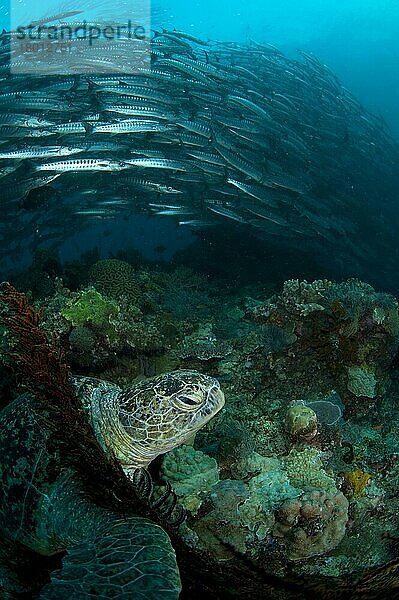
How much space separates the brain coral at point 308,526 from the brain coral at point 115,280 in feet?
14.1

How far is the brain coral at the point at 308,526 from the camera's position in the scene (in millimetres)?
2645

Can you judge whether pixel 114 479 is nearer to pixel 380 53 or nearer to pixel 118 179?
pixel 118 179

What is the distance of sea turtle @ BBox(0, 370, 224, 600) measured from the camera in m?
1.42

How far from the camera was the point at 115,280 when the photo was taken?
675 centimetres

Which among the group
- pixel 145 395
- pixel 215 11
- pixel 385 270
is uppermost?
pixel 215 11

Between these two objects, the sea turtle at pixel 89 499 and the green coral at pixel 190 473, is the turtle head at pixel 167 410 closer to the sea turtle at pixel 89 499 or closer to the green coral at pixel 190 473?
the sea turtle at pixel 89 499

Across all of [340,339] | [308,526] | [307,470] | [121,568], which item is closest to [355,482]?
[307,470]

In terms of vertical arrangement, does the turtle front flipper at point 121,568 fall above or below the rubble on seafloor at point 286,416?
above

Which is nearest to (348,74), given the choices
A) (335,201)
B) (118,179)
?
(335,201)

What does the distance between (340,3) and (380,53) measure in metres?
63.6

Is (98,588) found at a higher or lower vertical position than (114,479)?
higher

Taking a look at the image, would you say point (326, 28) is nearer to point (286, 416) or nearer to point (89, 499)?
point (286, 416)

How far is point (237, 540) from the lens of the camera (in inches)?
104

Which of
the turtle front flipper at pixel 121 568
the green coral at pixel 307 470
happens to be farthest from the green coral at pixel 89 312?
the turtle front flipper at pixel 121 568
